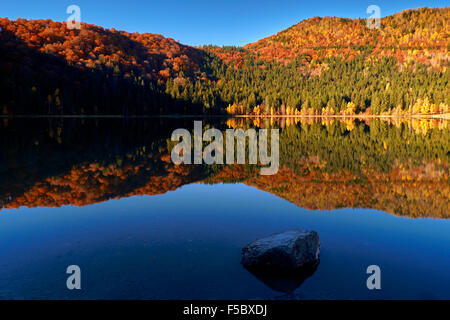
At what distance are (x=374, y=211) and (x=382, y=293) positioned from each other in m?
7.47

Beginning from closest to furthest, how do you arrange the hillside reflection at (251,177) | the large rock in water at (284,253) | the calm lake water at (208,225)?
1. the calm lake water at (208,225)
2. the large rock in water at (284,253)
3. the hillside reflection at (251,177)

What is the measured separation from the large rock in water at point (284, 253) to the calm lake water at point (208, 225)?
1.18ft

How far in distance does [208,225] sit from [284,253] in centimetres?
449

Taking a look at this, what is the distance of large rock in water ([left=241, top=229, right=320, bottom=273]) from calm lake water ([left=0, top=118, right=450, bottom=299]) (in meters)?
0.36

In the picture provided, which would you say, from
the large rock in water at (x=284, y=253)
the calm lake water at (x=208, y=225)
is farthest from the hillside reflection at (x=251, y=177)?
the large rock in water at (x=284, y=253)

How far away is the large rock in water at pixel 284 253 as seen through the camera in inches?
326

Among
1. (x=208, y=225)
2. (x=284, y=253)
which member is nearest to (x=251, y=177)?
(x=208, y=225)

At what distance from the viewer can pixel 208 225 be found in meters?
12.1

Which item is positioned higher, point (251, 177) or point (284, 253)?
point (251, 177)

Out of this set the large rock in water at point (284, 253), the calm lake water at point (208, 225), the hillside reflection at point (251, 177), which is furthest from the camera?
the hillside reflection at point (251, 177)

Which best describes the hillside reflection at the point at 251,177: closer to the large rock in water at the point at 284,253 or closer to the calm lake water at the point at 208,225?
the calm lake water at the point at 208,225

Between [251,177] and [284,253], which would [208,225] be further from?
[251,177]
